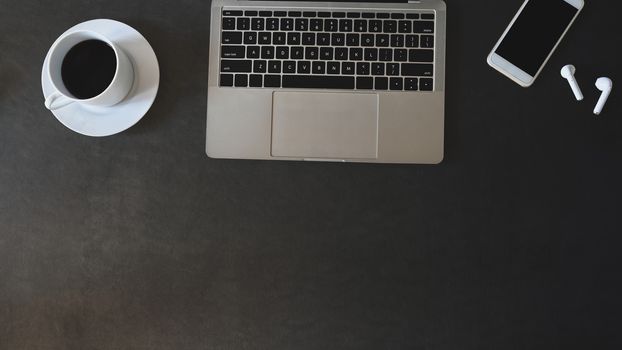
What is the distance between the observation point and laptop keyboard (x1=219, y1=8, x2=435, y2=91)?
72cm

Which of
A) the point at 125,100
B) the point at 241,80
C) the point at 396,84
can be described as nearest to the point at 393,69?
the point at 396,84

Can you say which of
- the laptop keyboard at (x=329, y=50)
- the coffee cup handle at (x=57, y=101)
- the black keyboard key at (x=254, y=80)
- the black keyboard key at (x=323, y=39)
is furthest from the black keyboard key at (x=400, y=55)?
the coffee cup handle at (x=57, y=101)

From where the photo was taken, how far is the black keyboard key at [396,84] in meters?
0.72

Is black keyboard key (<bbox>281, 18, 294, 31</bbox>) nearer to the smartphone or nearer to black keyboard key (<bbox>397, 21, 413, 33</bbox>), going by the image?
black keyboard key (<bbox>397, 21, 413, 33</bbox>)

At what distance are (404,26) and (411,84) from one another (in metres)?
0.09

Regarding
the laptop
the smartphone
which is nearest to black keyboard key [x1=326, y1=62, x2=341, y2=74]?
the laptop

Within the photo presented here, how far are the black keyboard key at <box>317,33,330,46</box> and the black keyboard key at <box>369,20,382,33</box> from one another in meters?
0.06

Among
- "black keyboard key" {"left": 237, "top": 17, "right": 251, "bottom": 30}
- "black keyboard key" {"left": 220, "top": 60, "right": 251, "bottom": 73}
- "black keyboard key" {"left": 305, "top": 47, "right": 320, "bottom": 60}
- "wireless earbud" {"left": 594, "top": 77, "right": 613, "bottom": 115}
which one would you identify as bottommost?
"wireless earbud" {"left": 594, "top": 77, "right": 613, "bottom": 115}

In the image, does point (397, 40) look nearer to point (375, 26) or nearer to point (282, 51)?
point (375, 26)

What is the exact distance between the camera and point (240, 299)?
0.70 m

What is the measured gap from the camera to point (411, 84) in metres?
0.72

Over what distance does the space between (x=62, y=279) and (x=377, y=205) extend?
1.54 ft

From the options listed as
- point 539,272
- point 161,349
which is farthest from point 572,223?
point 161,349

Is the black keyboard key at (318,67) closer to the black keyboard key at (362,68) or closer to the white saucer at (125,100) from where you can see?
the black keyboard key at (362,68)
